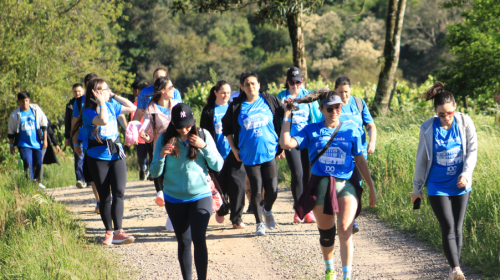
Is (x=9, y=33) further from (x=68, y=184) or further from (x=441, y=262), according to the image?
(x=441, y=262)

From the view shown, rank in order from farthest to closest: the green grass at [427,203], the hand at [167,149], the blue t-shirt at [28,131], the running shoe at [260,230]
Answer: the blue t-shirt at [28,131] < the running shoe at [260,230] < the green grass at [427,203] < the hand at [167,149]

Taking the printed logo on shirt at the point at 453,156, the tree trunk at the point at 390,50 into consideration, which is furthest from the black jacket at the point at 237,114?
the tree trunk at the point at 390,50

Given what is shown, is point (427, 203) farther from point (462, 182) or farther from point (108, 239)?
point (108, 239)

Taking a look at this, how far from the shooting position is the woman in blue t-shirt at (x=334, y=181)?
4.09 metres

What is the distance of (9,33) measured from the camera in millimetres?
12211

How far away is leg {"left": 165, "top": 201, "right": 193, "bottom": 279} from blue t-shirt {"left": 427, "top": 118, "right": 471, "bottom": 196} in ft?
6.93

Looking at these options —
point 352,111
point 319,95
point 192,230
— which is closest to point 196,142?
point 192,230

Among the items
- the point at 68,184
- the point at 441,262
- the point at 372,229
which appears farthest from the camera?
the point at 68,184

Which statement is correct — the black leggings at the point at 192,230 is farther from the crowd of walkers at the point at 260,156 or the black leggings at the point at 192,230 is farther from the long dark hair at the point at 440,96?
the long dark hair at the point at 440,96

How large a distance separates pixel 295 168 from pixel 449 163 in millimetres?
2347

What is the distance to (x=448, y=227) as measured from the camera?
418 centimetres

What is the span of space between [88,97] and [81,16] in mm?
10746

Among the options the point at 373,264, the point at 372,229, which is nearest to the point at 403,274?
the point at 373,264

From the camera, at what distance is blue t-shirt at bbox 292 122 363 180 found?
4141mm
